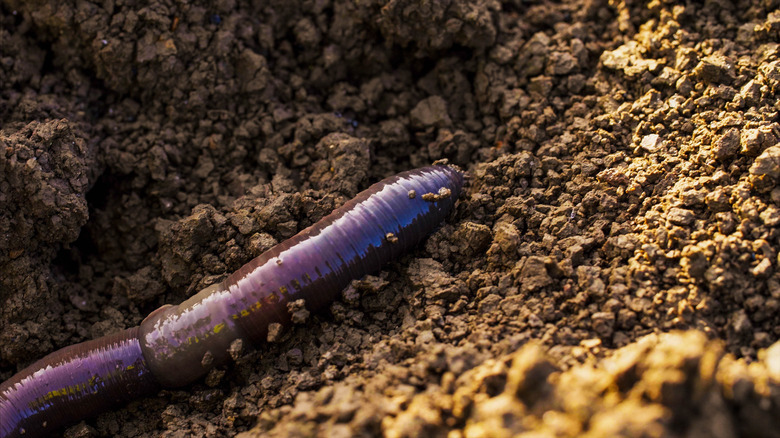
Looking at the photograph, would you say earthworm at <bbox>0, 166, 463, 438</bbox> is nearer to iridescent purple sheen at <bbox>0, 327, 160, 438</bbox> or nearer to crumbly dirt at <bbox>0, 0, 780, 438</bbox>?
iridescent purple sheen at <bbox>0, 327, 160, 438</bbox>

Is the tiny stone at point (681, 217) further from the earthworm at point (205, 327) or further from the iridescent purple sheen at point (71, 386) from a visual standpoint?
the iridescent purple sheen at point (71, 386)

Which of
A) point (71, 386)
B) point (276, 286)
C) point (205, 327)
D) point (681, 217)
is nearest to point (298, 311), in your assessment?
point (276, 286)

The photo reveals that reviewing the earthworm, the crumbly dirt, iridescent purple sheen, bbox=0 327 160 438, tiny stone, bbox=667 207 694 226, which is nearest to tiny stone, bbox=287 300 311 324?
the earthworm

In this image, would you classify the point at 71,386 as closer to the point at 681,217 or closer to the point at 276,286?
the point at 276,286

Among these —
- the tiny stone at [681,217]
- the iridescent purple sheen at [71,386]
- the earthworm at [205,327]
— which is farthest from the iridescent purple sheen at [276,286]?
the tiny stone at [681,217]

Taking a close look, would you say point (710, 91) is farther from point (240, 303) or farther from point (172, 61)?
point (172, 61)

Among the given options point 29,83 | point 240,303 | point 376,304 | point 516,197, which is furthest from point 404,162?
point 29,83
